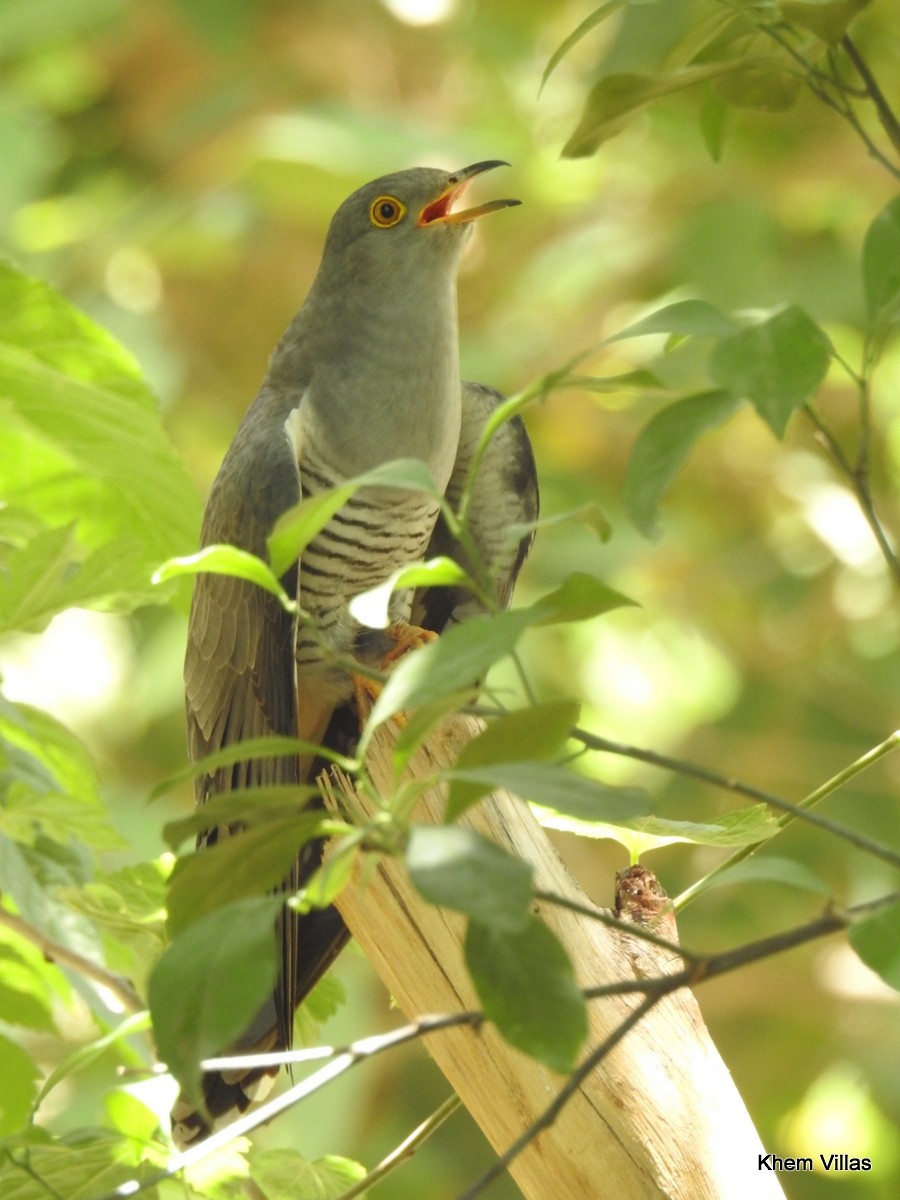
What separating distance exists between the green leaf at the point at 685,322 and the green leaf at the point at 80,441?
0.87 metres

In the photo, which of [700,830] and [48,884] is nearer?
[700,830]

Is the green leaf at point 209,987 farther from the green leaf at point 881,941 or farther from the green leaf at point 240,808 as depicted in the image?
the green leaf at point 881,941

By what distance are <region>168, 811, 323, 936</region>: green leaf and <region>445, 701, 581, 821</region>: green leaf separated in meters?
0.10

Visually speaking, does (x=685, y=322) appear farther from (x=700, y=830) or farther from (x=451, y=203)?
(x=451, y=203)

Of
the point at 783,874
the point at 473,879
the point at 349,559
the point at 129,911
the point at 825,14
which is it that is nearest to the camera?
the point at 473,879

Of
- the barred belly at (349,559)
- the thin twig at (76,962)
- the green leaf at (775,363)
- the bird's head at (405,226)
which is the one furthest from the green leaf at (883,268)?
the bird's head at (405,226)

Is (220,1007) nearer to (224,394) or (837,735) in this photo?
(837,735)

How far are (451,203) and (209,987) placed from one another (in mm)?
1856

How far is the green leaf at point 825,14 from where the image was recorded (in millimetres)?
1011

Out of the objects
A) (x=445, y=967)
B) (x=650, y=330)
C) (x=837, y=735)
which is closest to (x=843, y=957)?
(x=837, y=735)

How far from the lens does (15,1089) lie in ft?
4.51

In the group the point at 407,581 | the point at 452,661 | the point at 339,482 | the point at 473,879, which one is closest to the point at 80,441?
the point at 339,482

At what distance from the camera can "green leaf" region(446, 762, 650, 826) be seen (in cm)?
69

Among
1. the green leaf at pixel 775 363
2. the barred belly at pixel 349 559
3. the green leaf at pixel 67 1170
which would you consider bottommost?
the green leaf at pixel 67 1170
